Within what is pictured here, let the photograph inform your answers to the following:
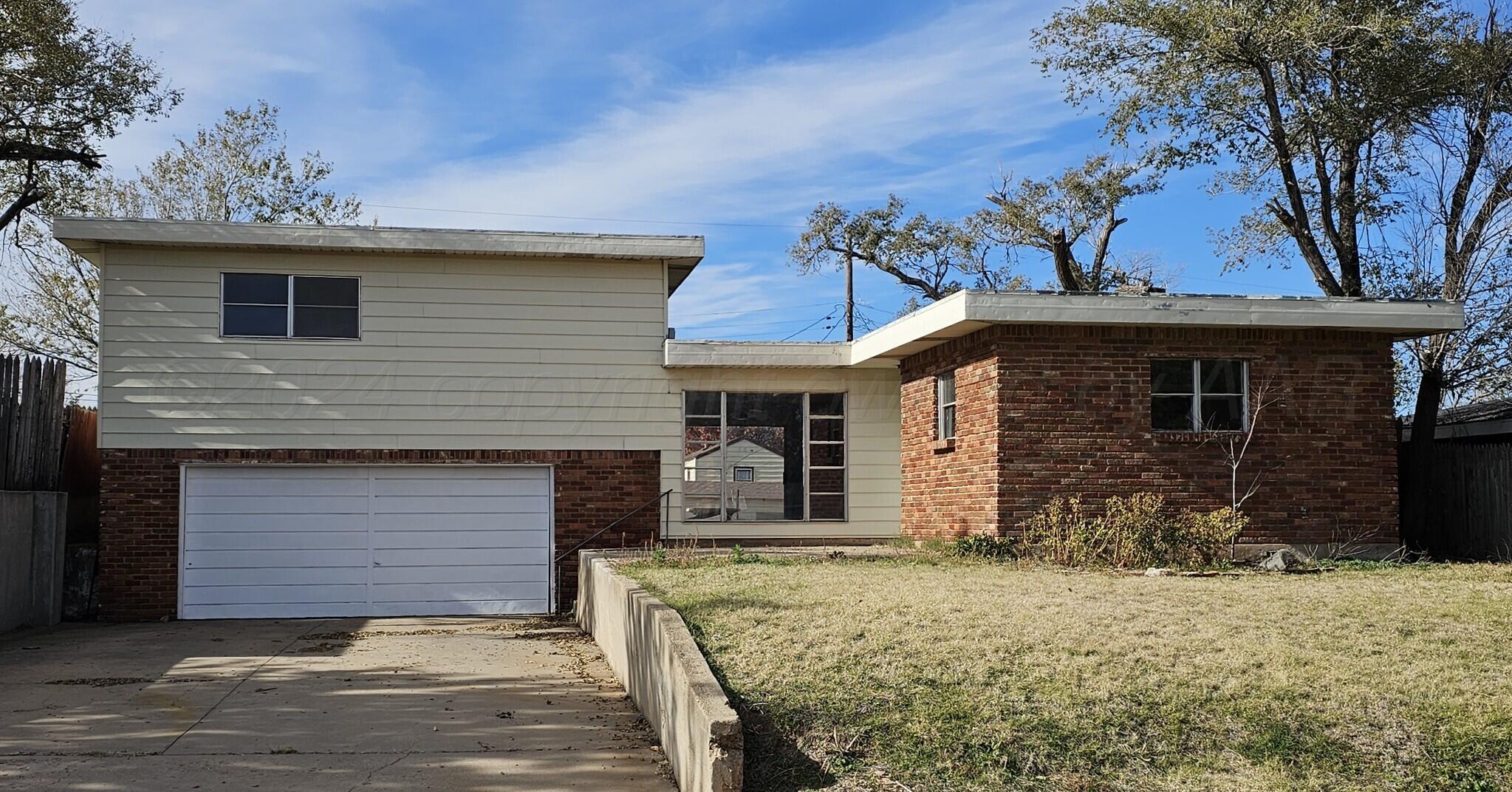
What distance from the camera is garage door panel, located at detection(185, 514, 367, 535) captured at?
55.0 feet

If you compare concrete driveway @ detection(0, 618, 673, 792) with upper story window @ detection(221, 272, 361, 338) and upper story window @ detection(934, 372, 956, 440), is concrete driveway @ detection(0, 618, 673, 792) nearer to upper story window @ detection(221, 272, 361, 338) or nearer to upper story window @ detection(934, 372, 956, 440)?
upper story window @ detection(221, 272, 361, 338)

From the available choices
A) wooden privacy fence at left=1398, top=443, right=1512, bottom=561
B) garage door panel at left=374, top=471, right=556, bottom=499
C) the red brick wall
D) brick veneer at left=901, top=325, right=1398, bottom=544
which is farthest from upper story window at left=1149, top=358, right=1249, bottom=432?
garage door panel at left=374, top=471, right=556, bottom=499

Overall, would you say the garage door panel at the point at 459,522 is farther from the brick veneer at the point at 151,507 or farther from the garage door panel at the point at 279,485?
the brick veneer at the point at 151,507

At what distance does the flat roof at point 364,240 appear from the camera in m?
16.2

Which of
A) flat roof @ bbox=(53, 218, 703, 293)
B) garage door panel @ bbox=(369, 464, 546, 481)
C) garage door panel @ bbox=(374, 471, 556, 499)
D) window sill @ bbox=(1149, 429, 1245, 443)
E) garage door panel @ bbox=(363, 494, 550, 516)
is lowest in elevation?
garage door panel @ bbox=(363, 494, 550, 516)

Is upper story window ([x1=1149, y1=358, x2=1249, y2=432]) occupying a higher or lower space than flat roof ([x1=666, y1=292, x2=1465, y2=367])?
lower

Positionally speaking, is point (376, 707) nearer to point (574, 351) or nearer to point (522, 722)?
point (522, 722)

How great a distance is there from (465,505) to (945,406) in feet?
20.3

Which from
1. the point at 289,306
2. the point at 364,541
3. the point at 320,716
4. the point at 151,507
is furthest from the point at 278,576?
the point at 320,716

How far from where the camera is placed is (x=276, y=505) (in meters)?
16.9

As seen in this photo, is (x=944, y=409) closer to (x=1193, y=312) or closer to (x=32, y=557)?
(x=1193, y=312)

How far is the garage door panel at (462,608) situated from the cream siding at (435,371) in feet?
6.38

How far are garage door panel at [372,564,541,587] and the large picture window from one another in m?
2.20

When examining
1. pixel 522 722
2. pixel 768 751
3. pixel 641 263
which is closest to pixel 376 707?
pixel 522 722
